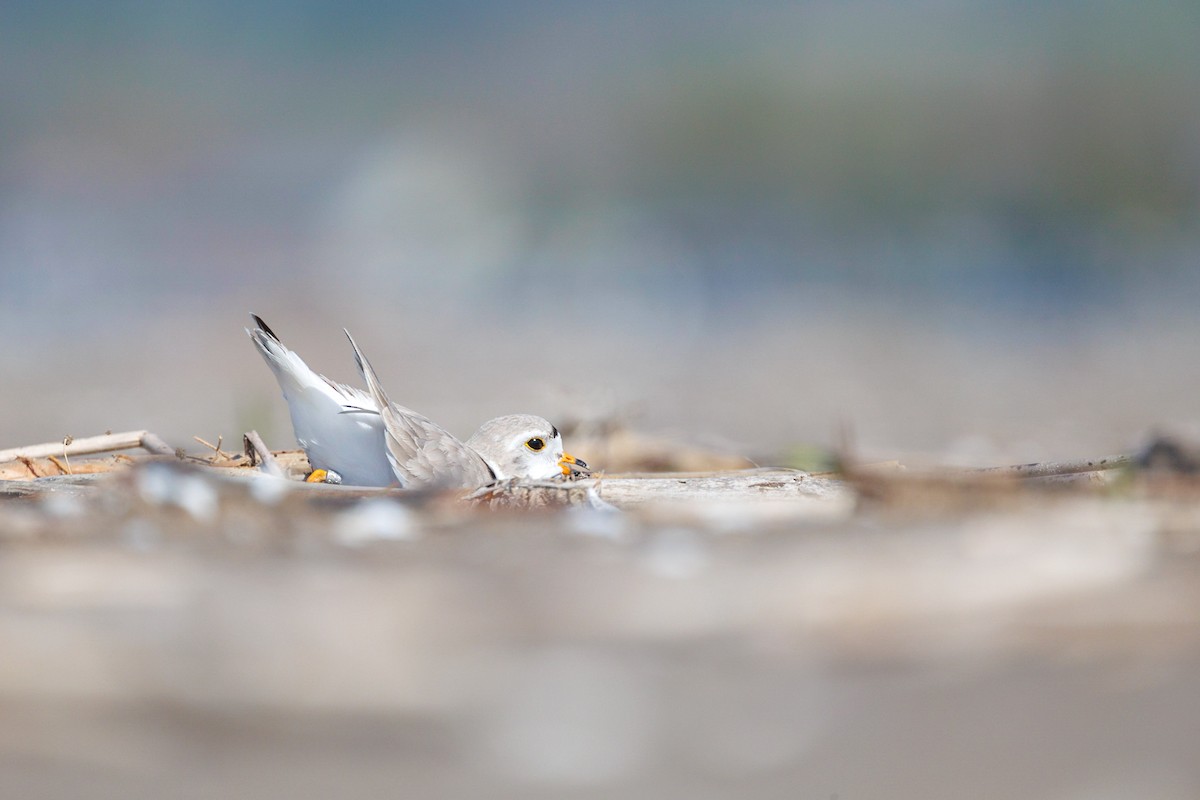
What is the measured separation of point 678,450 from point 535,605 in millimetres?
2155

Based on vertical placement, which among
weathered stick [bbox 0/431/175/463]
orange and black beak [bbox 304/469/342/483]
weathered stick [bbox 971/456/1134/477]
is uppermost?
weathered stick [bbox 0/431/175/463]

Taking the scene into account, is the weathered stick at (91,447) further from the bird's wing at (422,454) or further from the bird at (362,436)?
the bird's wing at (422,454)

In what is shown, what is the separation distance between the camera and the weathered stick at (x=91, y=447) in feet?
8.16

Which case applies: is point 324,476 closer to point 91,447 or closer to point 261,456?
point 261,456

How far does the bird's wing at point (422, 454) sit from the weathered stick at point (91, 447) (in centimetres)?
65

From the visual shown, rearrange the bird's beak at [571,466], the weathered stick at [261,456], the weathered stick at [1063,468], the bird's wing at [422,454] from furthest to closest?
the bird's beak at [571,466] → the weathered stick at [261,456] → the bird's wing at [422,454] → the weathered stick at [1063,468]

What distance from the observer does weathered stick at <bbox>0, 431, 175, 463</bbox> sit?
97.9 inches

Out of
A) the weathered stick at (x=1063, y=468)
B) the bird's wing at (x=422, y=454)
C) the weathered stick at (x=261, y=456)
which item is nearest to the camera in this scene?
the weathered stick at (x=1063, y=468)

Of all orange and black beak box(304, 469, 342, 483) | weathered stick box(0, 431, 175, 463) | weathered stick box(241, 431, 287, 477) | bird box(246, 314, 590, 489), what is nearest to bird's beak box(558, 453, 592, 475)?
bird box(246, 314, 590, 489)

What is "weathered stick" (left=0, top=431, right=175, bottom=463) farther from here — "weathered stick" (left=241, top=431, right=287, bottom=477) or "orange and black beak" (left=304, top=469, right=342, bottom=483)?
"orange and black beak" (left=304, top=469, right=342, bottom=483)

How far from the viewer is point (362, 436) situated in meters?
2.45

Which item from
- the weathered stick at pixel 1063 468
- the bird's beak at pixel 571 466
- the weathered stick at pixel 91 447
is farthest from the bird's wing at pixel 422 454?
the weathered stick at pixel 1063 468

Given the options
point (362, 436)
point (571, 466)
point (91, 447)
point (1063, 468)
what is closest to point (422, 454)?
point (362, 436)

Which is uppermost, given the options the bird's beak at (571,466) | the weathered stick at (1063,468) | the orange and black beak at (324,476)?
the bird's beak at (571,466)
